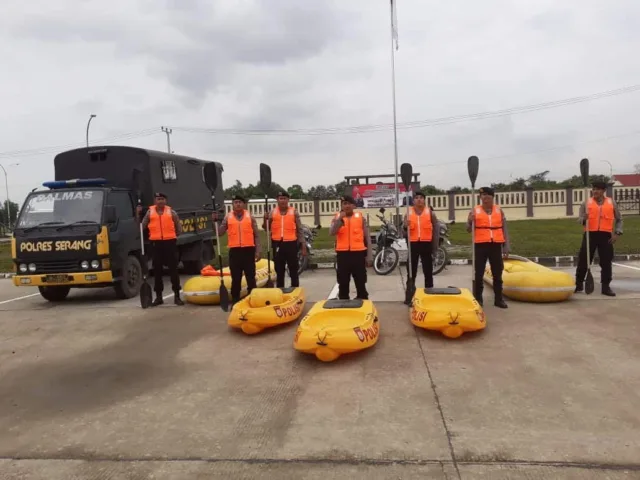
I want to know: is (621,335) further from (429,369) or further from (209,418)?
(209,418)

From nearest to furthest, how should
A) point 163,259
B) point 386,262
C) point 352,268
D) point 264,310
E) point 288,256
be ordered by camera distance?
point 264,310 < point 352,268 < point 288,256 < point 163,259 < point 386,262

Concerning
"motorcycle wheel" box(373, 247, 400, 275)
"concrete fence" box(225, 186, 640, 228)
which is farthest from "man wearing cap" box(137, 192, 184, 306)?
"concrete fence" box(225, 186, 640, 228)

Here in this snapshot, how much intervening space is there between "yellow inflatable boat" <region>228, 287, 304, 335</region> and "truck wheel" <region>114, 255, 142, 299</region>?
3.37 m

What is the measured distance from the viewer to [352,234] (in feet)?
24.6

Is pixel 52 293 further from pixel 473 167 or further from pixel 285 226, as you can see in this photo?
pixel 473 167

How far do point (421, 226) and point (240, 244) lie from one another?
9.59 feet

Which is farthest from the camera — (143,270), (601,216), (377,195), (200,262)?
(377,195)

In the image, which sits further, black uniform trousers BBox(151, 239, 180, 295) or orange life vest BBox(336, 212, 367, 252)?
black uniform trousers BBox(151, 239, 180, 295)

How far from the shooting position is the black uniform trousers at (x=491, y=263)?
773 centimetres

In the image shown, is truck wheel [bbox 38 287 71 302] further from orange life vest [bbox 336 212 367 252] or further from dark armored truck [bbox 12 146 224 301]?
orange life vest [bbox 336 212 367 252]

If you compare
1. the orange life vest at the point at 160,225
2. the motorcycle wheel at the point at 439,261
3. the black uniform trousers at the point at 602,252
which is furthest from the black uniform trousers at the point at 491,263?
the orange life vest at the point at 160,225

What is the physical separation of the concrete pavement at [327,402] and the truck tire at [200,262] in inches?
206

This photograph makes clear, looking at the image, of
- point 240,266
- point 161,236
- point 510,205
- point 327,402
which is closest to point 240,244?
point 240,266

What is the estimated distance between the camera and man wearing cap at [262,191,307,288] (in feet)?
27.8
